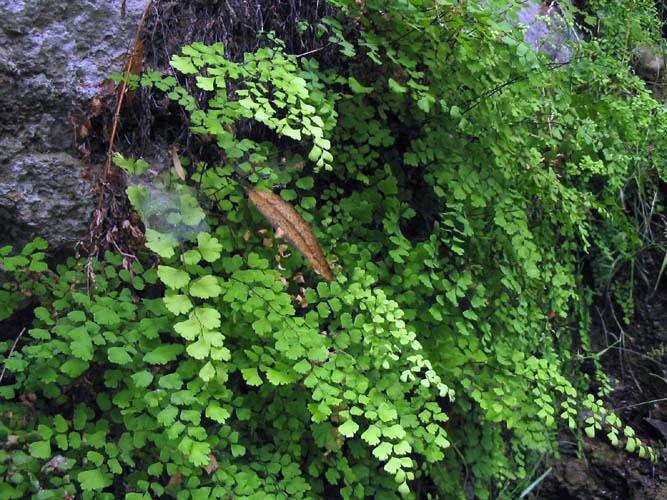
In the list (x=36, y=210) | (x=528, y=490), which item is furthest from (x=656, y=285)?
(x=36, y=210)

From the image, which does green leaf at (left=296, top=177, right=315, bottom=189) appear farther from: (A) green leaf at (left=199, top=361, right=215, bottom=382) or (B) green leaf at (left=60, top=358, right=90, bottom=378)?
(B) green leaf at (left=60, top=358, right=90, bottom=378)

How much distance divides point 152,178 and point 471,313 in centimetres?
133

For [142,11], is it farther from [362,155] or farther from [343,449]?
[343,449]

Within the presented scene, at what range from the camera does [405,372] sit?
176 cm

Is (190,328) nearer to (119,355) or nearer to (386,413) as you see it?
(119,355)

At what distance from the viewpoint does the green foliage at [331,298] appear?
1.62m

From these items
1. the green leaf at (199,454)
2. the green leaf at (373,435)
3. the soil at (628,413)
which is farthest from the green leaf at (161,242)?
the soil at (628,413)

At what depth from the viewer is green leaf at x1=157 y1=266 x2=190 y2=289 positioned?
5.04 ft

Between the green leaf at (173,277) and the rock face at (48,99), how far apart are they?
21.8 inches

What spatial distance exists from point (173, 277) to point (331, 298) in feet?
2.00

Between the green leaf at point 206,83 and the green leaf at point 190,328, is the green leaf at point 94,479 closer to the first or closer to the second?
the green leaf at point 190,328

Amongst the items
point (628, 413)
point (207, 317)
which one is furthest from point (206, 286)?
point (628, 413)

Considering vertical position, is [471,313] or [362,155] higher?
[362,155]

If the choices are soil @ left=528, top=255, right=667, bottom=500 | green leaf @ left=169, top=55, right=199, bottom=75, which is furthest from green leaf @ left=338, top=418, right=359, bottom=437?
soil @ left=528, top=255, right=667, bottom=500
